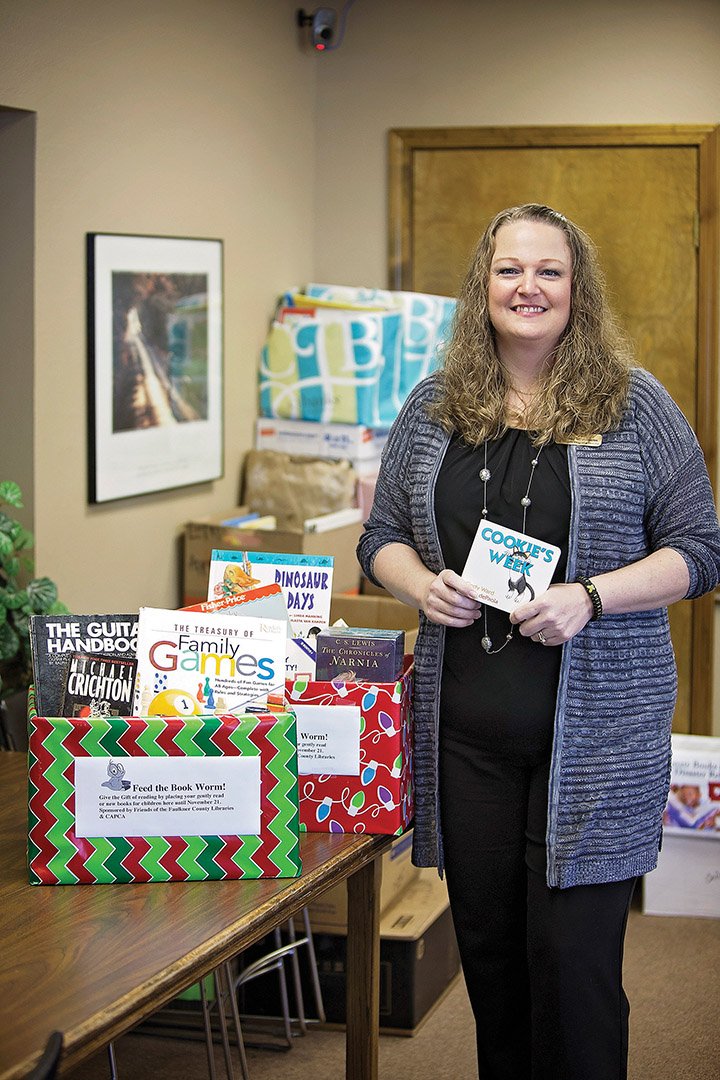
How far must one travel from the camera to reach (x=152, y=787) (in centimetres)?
179

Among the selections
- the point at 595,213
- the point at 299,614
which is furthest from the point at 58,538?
the point at 595,213

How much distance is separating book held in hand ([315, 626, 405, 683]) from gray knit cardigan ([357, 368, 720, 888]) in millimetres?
266

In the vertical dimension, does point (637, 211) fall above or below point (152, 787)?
above

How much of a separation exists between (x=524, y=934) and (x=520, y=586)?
624 mm

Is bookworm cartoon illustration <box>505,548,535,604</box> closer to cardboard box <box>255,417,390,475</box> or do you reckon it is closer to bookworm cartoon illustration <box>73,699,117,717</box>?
bookworm cartoon illustration <box>73,699,117,717</box>

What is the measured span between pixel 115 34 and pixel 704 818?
106 inches

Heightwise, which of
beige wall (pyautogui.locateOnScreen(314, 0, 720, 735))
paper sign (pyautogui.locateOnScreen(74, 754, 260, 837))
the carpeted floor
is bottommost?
the carpeted floor

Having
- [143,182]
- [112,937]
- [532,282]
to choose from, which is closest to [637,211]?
[143,182]

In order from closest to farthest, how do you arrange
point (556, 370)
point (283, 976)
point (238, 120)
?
point (556, 370) → point (283, 976) → point (238, 120)

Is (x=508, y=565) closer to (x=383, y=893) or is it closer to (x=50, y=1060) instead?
(x=50, y=1060)

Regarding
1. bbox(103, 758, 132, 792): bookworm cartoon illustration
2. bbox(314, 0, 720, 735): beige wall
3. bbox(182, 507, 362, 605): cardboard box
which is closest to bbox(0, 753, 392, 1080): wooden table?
bbox(103, 758, 132, 792): bookworm cartoon illustration

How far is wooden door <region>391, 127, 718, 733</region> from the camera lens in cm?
455

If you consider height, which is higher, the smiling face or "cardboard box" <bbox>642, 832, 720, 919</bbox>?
the smiling face

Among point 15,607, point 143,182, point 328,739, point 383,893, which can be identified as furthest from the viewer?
point 143,182
